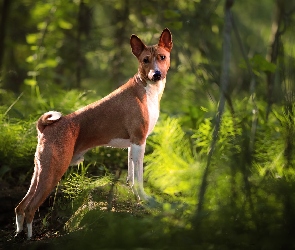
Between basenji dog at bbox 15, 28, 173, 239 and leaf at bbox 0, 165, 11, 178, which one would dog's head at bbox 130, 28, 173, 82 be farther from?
leaf at bbox 0, 165, 11, 178

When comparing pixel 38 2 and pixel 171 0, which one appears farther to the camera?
pixel 38 2

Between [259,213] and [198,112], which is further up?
[198,112]

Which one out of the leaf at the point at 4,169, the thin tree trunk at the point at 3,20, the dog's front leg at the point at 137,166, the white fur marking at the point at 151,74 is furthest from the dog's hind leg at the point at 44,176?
the thin tree trunk at the point at 3,20

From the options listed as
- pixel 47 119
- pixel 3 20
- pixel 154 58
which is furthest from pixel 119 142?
pixel 3 20

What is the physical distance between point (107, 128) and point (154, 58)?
63cm

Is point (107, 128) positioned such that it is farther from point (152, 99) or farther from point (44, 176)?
point (44, 176)

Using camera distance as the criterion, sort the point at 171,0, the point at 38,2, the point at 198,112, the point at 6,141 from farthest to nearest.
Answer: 1. the point at 38,2
2. the point at 171,0
3. the point at 198,112
4. the point at 6,141

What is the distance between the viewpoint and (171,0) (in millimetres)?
9133

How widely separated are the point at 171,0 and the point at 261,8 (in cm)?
656

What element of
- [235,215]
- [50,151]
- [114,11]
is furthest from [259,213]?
[114,11]

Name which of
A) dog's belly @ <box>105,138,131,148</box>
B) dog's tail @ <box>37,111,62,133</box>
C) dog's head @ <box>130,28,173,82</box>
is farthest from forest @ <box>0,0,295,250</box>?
dog's tail @ <box>37,111,62,133</box>

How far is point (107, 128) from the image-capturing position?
4.71m

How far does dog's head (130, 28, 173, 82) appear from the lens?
462 centimetres

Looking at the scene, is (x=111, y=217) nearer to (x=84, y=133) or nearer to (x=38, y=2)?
(x=84, y=133)
